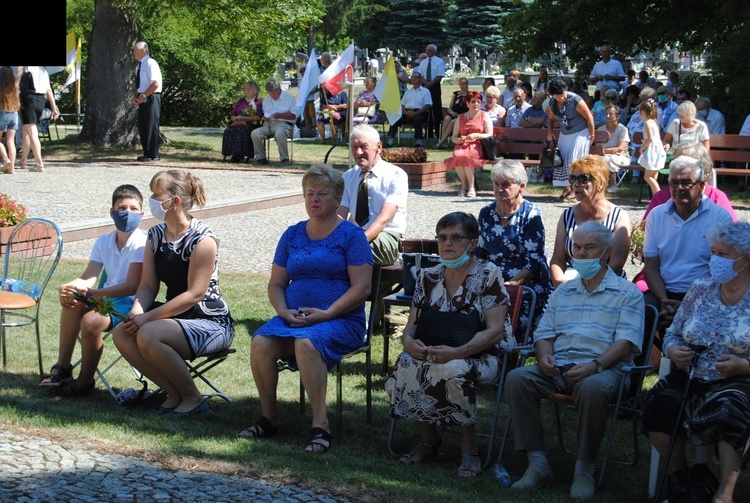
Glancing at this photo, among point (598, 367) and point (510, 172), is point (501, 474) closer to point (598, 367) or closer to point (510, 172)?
point (598, 367)

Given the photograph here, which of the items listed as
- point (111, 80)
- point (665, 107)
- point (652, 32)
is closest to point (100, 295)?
point (665, 107)

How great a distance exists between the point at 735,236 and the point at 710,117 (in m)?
13.4

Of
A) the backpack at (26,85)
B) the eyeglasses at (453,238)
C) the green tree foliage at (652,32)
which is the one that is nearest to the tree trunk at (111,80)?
the backpack at (26,85)

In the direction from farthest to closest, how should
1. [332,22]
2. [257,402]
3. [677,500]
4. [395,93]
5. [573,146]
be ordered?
1. [332,22]
2. [395,93]
3. [573,146]
4. [257,402]
5. [677,500]

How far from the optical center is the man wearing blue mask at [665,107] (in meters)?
17.6

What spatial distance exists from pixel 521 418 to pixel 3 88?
13.3m

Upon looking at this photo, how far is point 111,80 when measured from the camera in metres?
20.2

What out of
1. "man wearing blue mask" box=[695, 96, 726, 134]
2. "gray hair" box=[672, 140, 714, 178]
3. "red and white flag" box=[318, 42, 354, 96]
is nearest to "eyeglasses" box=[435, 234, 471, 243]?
"gray hair" box=[672, 140, 714, 178]

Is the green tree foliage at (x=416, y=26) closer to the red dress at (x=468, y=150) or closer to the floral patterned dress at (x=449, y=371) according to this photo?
the red dress at (x=468, y=150)

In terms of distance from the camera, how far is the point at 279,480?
429cm

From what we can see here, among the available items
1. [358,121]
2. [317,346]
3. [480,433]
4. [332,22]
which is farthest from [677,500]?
[332,22]

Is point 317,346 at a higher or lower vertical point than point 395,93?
lower

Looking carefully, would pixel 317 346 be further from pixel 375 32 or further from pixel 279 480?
pixel 375 32

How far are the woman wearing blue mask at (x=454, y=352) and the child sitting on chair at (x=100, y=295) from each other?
1.82 metres
